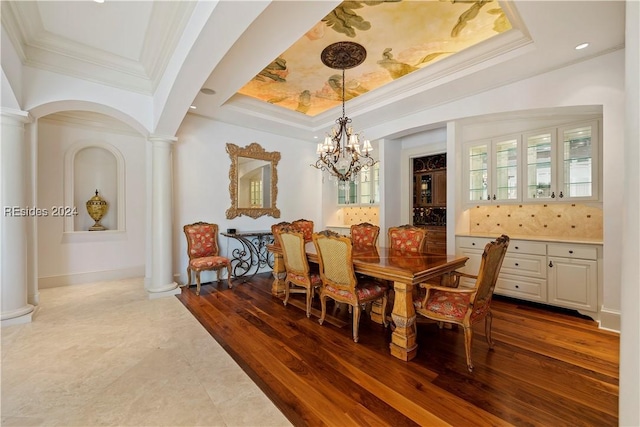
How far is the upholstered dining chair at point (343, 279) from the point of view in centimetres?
253

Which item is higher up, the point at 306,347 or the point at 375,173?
the point at 375,173

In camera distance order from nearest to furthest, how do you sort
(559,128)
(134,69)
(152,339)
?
(152,339) < (134,69) < (559,128)

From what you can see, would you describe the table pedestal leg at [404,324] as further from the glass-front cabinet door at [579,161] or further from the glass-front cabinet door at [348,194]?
the glass-front cabinet door at [348,194]

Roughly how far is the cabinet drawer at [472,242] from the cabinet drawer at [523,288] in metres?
0.48

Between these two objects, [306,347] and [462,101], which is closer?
[306,347]

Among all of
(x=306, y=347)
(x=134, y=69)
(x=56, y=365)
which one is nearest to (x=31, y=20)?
(x=134, y=69)

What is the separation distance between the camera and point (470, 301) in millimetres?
2068

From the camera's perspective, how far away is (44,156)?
423 cm

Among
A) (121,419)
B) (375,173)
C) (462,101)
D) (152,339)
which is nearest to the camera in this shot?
(121,419)

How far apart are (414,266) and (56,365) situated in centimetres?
314

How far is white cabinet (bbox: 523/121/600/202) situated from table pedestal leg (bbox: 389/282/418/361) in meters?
2.85

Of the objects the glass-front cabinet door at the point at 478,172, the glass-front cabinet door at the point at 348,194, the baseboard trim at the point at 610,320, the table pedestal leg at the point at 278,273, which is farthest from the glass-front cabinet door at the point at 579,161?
the table pedestal leg at the point at 278,273

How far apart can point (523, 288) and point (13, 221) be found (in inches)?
242

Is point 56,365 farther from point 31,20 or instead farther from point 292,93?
point 292,93
